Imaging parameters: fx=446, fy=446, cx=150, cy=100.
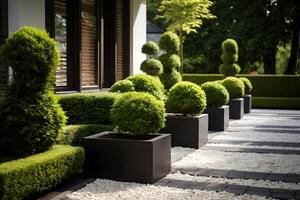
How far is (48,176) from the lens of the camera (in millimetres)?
5352

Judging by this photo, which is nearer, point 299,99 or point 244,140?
point 244,140

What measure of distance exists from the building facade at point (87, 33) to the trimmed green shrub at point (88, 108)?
1397 millimetres

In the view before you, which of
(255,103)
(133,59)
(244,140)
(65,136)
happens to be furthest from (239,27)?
(65,136)

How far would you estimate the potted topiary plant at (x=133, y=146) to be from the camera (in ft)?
20.3

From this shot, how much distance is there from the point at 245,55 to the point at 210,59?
3214mm

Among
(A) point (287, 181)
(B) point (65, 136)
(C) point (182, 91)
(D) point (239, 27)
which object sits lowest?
(A) point (287, 181)

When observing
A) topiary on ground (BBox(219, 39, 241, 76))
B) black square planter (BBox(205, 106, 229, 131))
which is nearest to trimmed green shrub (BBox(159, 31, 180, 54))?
black square planter (BBox(205, 106, 229, 131))

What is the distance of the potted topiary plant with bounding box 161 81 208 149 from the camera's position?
30.3ft

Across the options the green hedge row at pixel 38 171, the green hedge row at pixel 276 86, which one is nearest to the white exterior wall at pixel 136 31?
the green hedge row at pixel 38 171

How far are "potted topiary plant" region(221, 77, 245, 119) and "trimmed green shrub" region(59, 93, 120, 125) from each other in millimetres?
7523

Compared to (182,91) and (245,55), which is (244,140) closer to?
(182,91)

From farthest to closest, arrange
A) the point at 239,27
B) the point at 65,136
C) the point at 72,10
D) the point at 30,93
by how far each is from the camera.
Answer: the point at 239,27 < the point at 72,10 < the point at 65,136 < the point at 30,93

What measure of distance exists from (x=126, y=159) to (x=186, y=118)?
127 inches

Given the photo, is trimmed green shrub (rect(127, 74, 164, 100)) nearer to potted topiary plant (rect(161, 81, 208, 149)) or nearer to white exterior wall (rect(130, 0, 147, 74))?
potted topiary plant (rect(161, 81, 208, 149))
